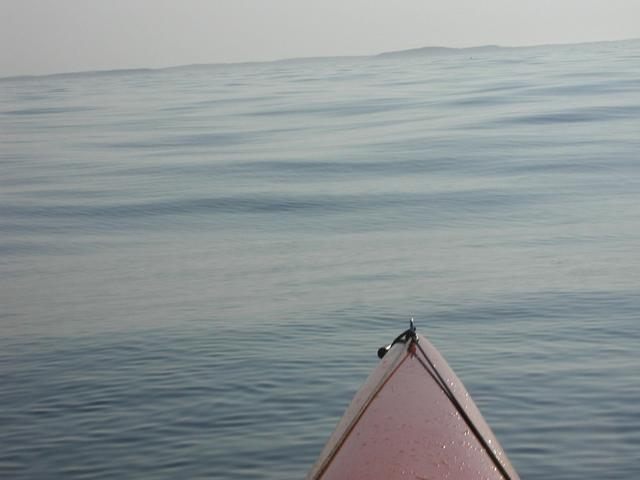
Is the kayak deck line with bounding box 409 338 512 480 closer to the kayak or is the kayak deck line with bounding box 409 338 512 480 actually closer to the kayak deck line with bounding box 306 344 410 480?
the kayak

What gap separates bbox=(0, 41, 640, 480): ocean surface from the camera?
7.88 metres

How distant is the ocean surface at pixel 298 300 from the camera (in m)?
7.88

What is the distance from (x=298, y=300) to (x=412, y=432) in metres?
5.56

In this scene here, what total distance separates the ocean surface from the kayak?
97cm

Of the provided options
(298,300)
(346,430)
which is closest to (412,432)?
(346,430)

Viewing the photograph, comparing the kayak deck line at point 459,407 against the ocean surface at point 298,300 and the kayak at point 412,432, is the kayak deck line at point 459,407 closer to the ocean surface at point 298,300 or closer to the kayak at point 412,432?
the kayak at point 412,432

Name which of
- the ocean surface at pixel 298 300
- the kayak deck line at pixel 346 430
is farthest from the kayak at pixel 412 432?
the ocean surface at pixel 298 300

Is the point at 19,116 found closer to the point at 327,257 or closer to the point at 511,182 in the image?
the point at 511,182

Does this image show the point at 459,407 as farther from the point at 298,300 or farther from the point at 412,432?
the point at 298,300

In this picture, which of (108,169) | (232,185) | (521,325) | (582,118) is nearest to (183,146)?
(108,169)

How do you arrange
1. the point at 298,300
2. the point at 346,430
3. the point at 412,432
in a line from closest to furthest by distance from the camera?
the point at 412,432, the point at 346,430, the point at 298,300

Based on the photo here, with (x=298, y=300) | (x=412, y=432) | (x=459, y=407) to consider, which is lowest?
(x=412, y=432)

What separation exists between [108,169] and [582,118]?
15032 mm

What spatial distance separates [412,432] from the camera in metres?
6.00
